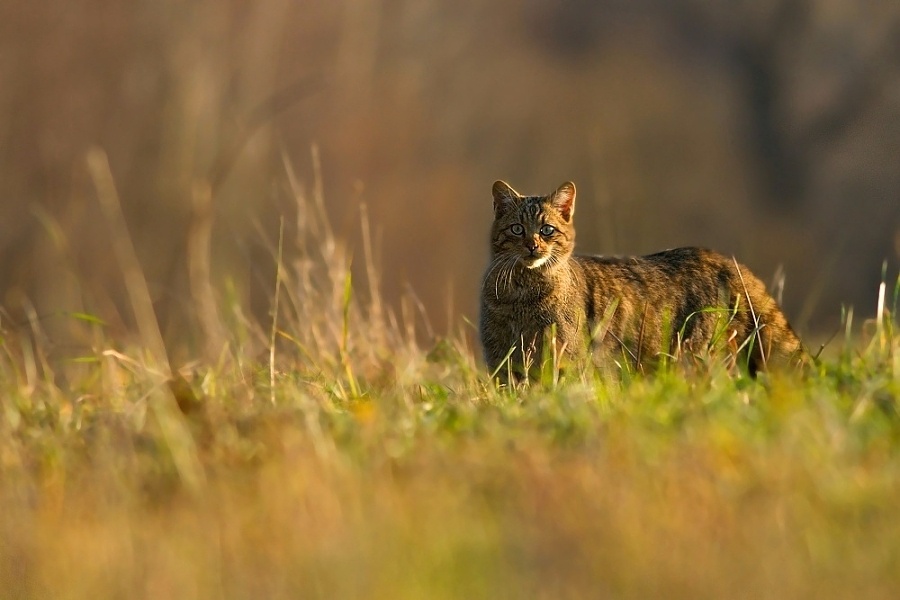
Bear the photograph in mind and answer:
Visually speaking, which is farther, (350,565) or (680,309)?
(680,309)

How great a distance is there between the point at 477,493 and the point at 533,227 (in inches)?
110

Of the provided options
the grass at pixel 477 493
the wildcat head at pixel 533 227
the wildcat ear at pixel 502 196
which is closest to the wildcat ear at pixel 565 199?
the wildcat head at pixel 533 227

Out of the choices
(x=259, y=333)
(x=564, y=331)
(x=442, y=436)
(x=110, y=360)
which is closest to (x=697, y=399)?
(x=442, y=436)

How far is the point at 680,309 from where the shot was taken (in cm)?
599

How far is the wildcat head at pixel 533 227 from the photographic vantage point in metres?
5.88

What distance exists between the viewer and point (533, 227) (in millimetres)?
5945

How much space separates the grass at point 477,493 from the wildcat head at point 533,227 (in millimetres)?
1463

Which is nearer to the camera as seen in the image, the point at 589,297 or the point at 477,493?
the point at 477,493

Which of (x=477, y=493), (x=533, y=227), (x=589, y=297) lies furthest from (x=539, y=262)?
(x=477, y=493)

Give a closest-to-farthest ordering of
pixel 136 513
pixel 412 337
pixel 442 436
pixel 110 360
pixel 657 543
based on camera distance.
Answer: pixel 657 543, pixel 136 513, pixel 442 436, pixel 110 360, pixel 412 337

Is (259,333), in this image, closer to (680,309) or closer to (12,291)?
(12,291)

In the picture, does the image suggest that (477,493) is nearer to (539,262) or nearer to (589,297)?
(539,262)

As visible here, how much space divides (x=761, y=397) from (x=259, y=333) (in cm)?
284

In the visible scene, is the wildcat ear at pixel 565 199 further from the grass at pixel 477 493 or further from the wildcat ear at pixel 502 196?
the grass at pixel 477 493
